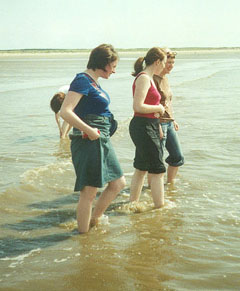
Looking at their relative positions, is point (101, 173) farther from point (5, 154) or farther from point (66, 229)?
point (5, 154)

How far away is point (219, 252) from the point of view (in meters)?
4.05

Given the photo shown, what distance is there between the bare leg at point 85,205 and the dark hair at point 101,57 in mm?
1182

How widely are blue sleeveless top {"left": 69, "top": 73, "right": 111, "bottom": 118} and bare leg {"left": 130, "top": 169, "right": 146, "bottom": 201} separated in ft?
4.24

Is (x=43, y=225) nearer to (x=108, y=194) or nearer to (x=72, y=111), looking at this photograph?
(x=108, y=194)

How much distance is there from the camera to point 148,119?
191 inches

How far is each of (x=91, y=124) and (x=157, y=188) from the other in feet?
4.76

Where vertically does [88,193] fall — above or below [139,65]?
below

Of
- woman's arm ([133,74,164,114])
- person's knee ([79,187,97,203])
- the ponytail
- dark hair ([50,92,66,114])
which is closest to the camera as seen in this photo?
person's knee ([79,187,97,203])

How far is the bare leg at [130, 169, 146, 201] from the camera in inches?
206

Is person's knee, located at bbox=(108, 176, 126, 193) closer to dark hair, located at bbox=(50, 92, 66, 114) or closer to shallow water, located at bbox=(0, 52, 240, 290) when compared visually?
shallow water, located at bbox=(0, 52, 240, 290)

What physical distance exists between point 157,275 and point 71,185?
2.95m

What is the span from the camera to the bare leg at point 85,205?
4.24 meters

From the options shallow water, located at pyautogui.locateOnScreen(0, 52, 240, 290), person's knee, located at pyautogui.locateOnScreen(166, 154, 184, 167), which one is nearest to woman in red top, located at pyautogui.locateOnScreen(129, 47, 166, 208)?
shallow water, located at pyautogui.locateOnScreen(0, 52, 240, 290)

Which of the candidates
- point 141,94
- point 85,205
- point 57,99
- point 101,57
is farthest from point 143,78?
point 57,99
